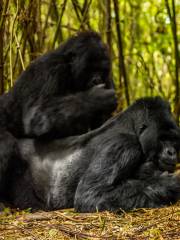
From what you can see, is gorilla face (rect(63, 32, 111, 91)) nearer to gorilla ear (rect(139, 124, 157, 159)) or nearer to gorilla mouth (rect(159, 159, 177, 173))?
gorilla ear (rect(139, 124, 157, 159))

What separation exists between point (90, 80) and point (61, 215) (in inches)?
72.0

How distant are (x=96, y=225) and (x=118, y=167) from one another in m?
0.63

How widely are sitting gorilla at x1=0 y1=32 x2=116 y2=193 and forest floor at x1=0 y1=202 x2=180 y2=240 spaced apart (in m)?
1.04

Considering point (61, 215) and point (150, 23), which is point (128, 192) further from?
point (150, 23)

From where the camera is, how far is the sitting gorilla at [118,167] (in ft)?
12.7

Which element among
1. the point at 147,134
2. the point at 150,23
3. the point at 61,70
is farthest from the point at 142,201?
the point at 150,23

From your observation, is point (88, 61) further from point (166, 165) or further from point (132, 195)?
point (132, 195)

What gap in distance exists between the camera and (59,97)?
486cm

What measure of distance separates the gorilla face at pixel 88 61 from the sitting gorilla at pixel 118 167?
842 mm

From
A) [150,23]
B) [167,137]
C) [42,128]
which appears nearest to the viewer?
[167,137]

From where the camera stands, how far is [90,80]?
5227mm

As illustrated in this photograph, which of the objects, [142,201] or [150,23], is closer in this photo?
[142,201]

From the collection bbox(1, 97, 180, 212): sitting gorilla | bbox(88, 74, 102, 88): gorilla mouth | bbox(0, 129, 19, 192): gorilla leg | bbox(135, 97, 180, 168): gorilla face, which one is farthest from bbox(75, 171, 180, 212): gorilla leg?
bbox(88, 74, 102, 88): gorilla mouth

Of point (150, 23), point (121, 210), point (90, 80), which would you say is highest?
point (150, 23)
